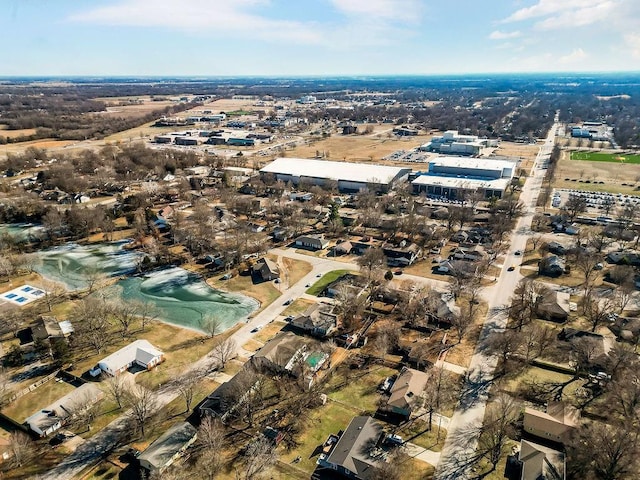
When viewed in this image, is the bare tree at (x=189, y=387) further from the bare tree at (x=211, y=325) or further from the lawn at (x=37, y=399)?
the lawn at (x=37, y=399)

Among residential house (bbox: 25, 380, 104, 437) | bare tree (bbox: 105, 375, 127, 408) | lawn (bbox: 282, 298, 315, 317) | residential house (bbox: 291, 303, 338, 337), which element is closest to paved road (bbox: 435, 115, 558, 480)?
residential house (bbox: 291, 303, 338, 337)

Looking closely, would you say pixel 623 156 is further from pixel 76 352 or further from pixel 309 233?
pixel 76 352

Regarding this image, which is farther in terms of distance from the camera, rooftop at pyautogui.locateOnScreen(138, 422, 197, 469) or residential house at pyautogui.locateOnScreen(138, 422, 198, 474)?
rooftop at pyautogui.locateOnScreen(138, 422, 197, 469)

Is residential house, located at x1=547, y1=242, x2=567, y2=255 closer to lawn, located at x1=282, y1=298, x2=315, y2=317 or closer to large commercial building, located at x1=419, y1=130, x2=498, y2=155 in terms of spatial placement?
lawn, located at x1=282, y1=298, x2=315, y2=317

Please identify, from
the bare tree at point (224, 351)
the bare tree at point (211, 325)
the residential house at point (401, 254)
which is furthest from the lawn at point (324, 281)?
the bare tree at point (224, 351)

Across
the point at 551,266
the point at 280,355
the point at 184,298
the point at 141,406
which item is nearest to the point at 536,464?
the point at 280,355

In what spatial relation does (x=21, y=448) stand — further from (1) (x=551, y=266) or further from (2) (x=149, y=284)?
(1) (x=551, y=266)

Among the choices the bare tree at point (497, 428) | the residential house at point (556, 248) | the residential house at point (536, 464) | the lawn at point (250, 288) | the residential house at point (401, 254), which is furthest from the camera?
the residential house at point (556, 248)
